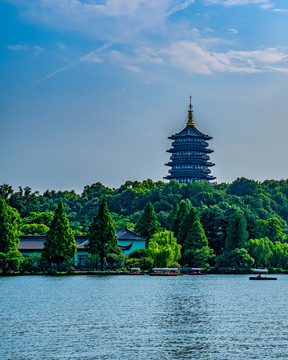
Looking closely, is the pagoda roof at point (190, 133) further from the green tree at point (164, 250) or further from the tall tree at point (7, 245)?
the tall tree at point (7, 245)

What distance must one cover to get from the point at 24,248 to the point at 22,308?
1643 inches

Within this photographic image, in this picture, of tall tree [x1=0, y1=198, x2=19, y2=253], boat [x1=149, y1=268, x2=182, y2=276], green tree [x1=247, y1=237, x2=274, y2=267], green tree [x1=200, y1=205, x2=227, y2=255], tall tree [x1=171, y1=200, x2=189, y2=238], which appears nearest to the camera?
tall tree [x1=0, y1=198, x2=19, y2=253]

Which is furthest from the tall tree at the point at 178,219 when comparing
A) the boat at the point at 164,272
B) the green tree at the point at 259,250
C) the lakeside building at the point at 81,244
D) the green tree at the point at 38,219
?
the green tree at the point at 38,219

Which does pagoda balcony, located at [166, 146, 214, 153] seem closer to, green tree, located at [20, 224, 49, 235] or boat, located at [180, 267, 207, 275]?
green tree, located at [20, 224, 49, 235]

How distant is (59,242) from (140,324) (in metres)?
36.9

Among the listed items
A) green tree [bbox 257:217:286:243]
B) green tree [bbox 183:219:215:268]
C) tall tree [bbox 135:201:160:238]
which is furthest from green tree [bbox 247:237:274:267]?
tall tree [bbox 135:201:160:238]

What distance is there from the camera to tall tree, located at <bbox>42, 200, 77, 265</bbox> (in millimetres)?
63938

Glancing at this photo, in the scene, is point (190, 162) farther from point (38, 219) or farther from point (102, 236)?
point (102, 236)

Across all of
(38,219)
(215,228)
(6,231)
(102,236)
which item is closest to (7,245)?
(6,231)

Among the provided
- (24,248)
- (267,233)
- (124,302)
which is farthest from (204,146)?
(124,302)

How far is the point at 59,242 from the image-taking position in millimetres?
64062

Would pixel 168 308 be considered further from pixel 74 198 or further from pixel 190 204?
pixel 74 198

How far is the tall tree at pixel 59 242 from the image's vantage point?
63938mm

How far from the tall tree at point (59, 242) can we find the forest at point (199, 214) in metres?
2.75
